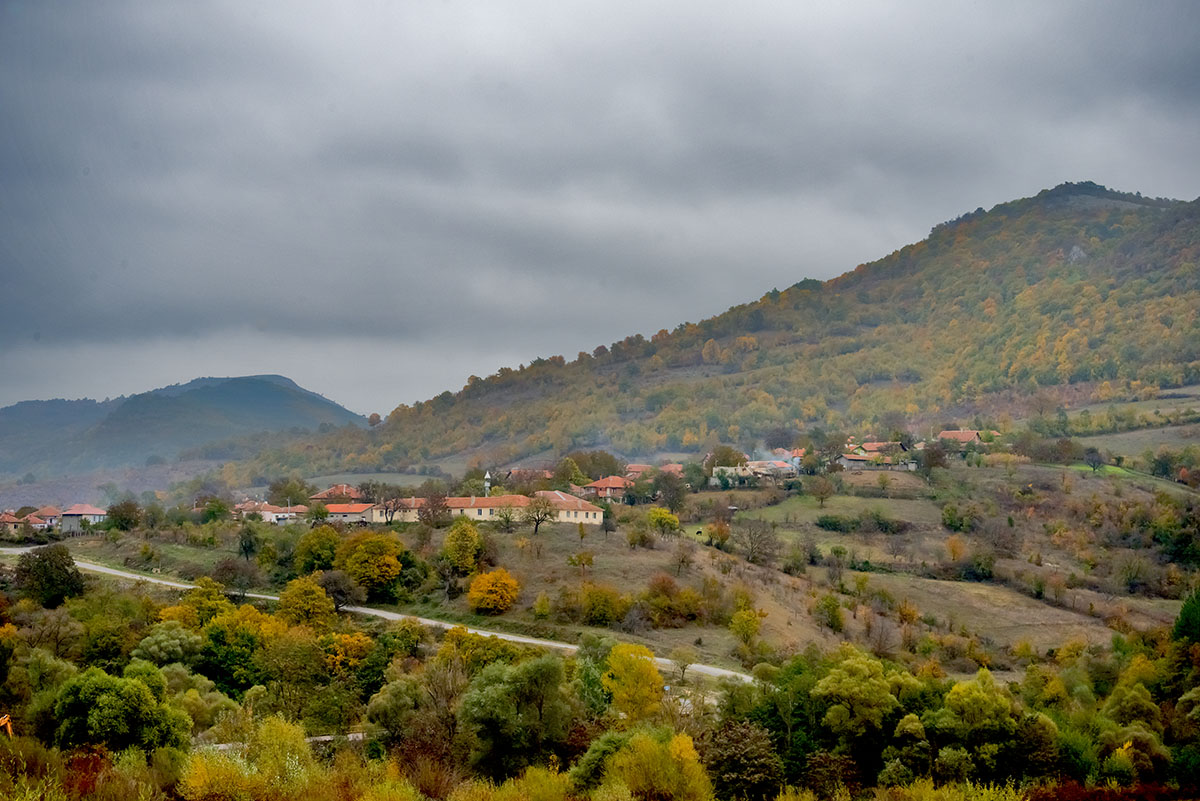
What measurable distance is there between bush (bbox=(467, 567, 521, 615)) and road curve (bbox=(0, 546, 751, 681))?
6.32ft

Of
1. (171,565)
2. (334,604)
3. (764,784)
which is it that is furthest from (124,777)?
(171,565)

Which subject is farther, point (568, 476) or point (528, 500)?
point (568, 476)

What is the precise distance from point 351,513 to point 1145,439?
84.3m

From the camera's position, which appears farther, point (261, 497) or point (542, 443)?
point (542, 443)

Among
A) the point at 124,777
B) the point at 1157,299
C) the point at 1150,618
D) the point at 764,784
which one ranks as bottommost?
the point at 1150,618

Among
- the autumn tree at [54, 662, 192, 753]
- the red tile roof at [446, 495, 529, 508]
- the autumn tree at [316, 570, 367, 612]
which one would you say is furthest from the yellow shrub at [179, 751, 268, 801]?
the red tile roof at [446, 495, 529, 508]

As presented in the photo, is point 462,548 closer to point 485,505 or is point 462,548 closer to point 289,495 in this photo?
point 485,505

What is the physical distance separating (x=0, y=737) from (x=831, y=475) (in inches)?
3144

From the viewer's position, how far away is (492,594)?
55594 millimetres

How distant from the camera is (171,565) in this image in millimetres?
65562

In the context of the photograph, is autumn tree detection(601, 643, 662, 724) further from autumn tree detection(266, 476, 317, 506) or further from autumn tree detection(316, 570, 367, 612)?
autumn tree detection(266, 476, 317, 506)

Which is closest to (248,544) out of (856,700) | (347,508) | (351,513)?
(351,513)

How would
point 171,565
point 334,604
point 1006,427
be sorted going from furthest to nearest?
point 1006,427 < point 171,565 < point 334,604

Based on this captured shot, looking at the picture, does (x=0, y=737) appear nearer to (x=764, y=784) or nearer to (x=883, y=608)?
(x=764, y=784)
